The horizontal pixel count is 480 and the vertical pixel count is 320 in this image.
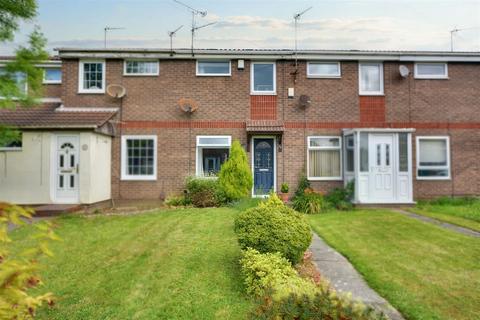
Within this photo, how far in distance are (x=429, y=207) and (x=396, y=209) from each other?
4.43 ft

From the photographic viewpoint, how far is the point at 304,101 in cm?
1348

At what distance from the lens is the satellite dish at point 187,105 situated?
13.4 m

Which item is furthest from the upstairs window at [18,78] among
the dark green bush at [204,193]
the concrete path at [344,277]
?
the dark green bush at [204,193]

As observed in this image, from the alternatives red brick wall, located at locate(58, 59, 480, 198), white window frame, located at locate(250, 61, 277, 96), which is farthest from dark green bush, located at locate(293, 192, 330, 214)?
white window frame, located at locate(250, 61, 277, 96)

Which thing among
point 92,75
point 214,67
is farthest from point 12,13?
point 92,75

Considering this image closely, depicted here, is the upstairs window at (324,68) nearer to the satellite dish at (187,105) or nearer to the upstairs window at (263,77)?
the upstairs window at (263,77)

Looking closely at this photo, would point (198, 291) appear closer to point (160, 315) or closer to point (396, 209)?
point (160, 315)

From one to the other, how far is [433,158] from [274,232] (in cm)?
1160

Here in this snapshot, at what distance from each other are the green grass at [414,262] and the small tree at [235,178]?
2837 mm

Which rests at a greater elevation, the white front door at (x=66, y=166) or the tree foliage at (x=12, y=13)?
the tree foliage at (x=12, y=13)

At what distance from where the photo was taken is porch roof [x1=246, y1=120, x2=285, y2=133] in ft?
43.0

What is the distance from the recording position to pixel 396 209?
39.3 ft

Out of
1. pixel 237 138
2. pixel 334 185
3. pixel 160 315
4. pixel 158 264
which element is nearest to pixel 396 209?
pixel 334 185

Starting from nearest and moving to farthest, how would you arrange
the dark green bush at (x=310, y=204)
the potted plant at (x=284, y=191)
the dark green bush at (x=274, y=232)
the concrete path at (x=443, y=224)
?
1. the dark green bush at (x=274, y=232)
2. the concrete path at (x=443, y=224)
3. the dark green bush at (x=310, y=204)
4. the potted plant at (x=284, y=191)
